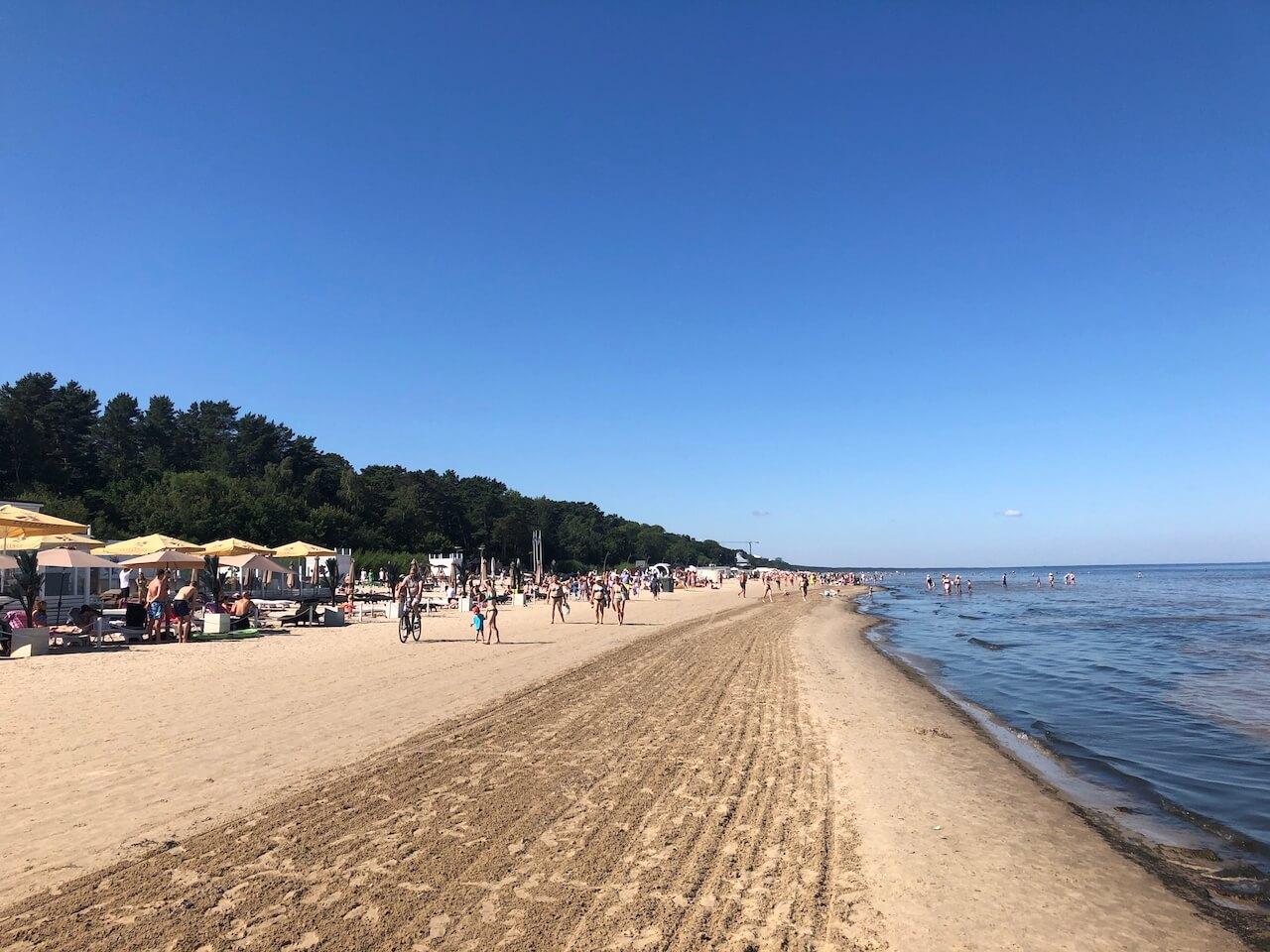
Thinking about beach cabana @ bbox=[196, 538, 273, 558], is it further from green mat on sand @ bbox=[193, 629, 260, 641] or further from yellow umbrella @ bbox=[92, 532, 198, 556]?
green mat on sand @ bbox=[193, 629, 260, 641]

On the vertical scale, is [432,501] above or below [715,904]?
above

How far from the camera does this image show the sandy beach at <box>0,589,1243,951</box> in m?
3.98

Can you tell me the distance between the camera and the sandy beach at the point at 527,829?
3.98 metres

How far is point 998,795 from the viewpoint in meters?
7.09

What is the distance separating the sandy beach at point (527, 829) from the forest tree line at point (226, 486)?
137 feet

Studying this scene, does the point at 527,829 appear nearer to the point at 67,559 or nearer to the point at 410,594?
the point at 67,559

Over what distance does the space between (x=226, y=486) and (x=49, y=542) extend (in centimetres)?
3896

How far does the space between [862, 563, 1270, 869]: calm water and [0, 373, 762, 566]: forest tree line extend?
42.9 meters

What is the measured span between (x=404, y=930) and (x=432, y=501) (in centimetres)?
8325

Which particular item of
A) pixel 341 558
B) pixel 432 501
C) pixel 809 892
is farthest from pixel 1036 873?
pixel 432 501

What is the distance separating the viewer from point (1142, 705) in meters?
12.9

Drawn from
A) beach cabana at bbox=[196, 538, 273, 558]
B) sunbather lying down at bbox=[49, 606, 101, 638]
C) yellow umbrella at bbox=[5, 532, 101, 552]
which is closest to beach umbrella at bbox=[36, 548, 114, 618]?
sunbather lying down at bbox=[49, 606, 101, 638]

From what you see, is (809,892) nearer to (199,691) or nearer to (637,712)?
(637,712)

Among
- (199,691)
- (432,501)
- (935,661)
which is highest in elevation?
(432,501)
